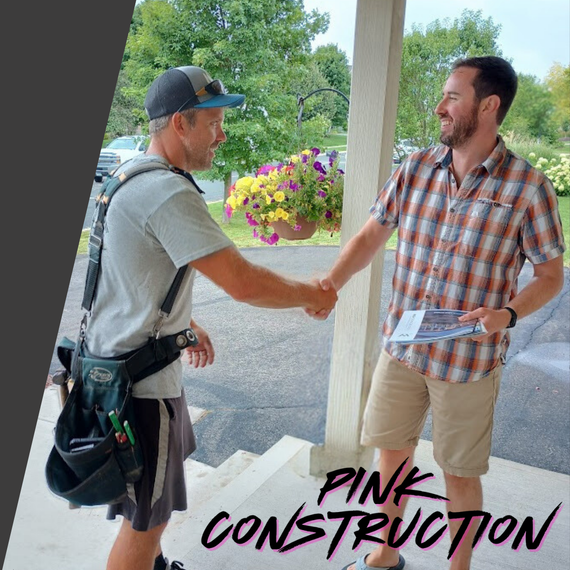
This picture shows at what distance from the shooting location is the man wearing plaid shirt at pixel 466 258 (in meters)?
1.82

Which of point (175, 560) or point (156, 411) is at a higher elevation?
point (156, 411)

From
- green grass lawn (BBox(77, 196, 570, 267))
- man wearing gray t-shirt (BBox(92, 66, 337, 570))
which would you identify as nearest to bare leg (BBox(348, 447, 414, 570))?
man wearing gray t-shirt (BBox(92, 66, 337, 570))

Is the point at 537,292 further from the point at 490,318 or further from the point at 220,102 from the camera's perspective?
the point at 220,102

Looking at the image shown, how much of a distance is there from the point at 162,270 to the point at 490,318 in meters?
0.90

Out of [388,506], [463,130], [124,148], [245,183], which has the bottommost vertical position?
[388,506]

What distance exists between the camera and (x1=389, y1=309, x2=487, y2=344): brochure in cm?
171

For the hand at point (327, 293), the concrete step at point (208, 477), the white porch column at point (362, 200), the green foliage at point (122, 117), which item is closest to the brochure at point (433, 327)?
the hand at point (327, 293)

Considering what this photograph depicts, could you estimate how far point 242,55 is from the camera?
2.71m

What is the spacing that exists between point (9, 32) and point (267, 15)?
75.1 inches

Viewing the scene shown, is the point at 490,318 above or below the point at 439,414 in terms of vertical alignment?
above

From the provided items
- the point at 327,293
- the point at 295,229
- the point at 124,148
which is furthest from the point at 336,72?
the point at 327,293

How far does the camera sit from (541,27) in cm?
376

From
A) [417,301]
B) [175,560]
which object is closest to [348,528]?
[175,560]

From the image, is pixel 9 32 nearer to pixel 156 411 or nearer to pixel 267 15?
pixel 156 411
